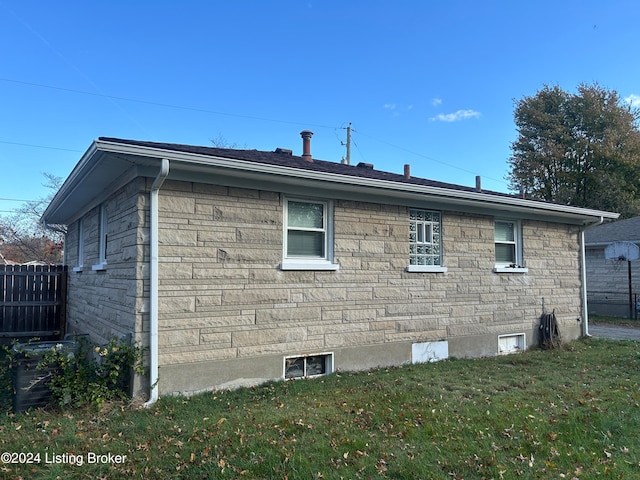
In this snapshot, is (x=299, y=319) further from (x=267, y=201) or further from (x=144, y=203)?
(x=144, y=203)

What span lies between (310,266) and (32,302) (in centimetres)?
756

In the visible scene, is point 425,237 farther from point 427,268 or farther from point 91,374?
point 91,374

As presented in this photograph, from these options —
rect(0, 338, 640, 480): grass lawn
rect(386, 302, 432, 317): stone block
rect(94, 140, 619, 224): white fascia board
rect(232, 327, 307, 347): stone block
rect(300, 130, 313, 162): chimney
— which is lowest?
rect(0, 338, 640, 480): grass lawn

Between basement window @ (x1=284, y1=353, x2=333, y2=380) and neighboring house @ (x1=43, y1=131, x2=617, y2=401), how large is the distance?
0.9 inches

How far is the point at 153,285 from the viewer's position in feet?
17.6

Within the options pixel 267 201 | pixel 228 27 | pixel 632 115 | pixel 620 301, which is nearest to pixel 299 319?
pixel 267 201

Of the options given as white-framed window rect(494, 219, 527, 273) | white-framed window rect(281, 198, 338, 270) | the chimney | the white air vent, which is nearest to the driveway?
white-framed window rect(494, 219, 527, 273)

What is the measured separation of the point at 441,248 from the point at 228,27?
39.1 ft

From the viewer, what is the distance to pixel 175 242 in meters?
5.62

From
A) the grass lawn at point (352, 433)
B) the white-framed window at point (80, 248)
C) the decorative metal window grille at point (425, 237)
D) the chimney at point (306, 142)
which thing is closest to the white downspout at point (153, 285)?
the grass lawn at point (352, 433)

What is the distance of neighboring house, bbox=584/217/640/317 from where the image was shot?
16.2 metres

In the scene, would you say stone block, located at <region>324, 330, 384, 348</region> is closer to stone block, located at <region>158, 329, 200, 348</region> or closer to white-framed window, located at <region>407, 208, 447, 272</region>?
white-framed window, located at <region>407, 208, 447, 272</region>

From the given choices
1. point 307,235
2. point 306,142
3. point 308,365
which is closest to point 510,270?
point 307,235

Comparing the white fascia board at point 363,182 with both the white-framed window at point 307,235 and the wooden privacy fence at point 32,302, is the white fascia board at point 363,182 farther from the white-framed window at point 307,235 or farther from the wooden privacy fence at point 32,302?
the wooden privacy fence at point 32,302
